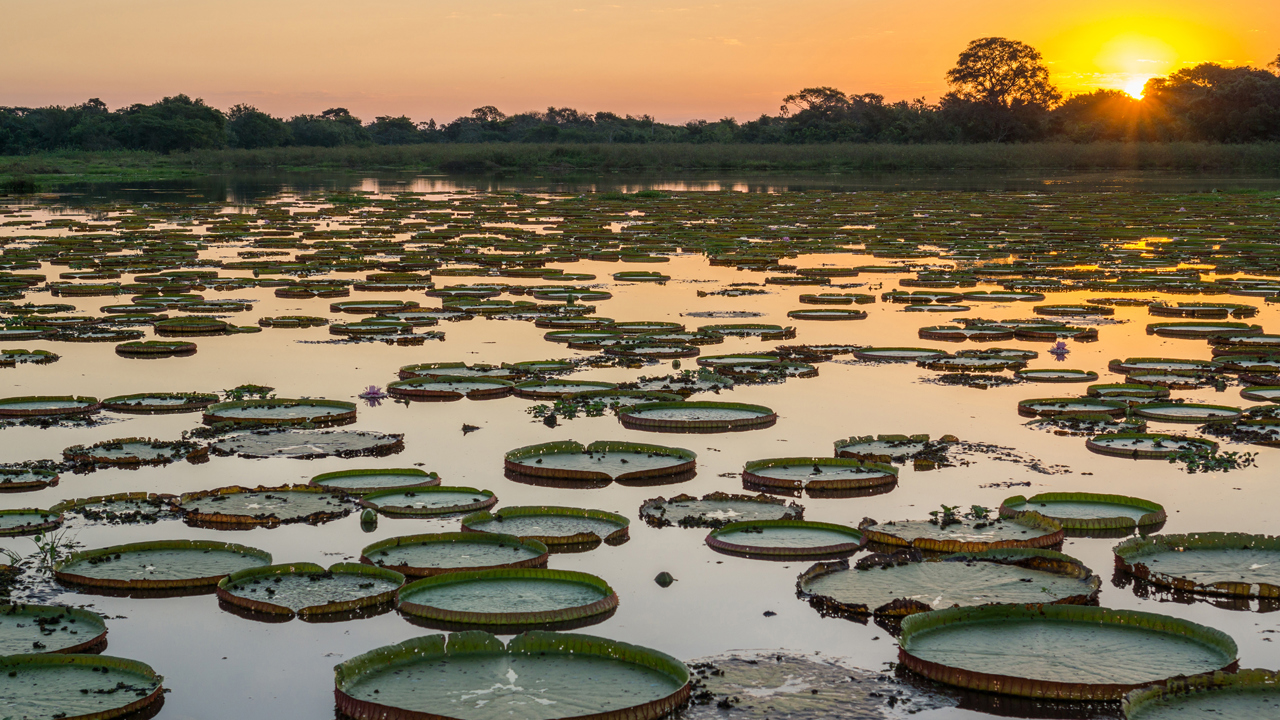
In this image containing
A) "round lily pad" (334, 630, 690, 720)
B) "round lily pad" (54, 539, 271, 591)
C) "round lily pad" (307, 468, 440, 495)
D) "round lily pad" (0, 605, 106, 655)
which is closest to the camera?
"round lily pad" (334, 630, 690, 720)

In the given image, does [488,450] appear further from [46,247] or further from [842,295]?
[46,247]

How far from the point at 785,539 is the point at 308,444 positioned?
11.9ft

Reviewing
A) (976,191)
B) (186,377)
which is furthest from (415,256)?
(976,191)

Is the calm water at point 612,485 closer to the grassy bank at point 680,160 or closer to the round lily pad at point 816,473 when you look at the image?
the round lily pad at point 816,473

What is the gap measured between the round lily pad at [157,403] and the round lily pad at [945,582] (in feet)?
18.4

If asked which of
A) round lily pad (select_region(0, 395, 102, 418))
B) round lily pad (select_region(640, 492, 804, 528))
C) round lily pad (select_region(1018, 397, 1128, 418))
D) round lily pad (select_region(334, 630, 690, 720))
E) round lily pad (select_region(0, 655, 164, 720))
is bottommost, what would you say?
round lily pad (select_region(0, 655, 164, 720))

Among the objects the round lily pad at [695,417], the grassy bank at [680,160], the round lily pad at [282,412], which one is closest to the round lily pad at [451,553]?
the round lily pad at [695,417]

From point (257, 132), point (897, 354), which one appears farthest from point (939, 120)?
point (897, 354)

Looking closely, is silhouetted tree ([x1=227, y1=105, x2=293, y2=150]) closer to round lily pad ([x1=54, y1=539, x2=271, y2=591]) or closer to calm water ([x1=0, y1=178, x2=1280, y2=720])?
calm water ([x1=0, y1=178, x2=1280, y2=720])

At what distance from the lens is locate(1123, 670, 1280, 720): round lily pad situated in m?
4.28

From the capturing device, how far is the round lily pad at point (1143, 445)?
8.13 meters

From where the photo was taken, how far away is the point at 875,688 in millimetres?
4723

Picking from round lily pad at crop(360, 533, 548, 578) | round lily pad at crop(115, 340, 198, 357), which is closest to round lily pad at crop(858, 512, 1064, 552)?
round lily pad at crop(360, 533, 548, 578)

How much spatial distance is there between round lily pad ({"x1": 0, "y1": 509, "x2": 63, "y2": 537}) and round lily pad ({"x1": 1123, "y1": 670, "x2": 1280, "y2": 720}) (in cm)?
515
